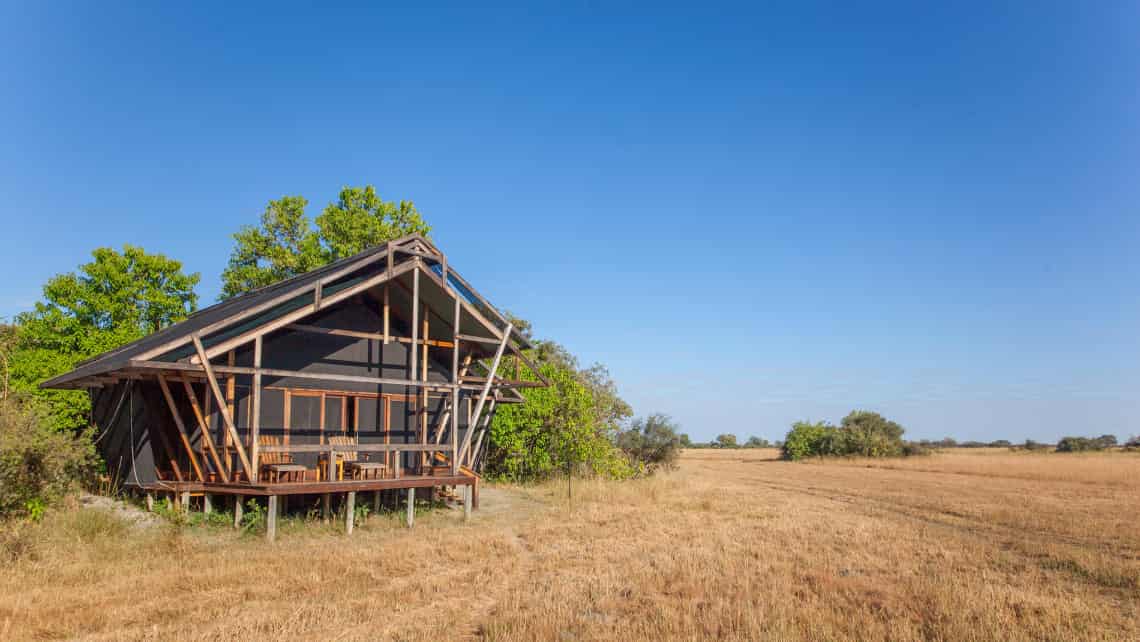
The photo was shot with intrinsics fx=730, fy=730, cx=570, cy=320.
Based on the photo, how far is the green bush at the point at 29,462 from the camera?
36.4 feet

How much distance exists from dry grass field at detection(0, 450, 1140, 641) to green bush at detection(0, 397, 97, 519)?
505 millimetres

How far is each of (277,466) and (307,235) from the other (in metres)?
22.3

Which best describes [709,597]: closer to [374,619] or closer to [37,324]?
[374,619]

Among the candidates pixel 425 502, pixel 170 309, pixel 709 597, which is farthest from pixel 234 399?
pixel 170 309

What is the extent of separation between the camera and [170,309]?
31250 millimetres

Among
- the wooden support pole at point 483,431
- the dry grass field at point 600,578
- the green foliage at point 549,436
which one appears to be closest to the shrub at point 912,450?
the green foliage at point 549,436

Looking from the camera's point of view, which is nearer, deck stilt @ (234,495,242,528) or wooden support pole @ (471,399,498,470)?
deck stilt @ (234,495,242,528)

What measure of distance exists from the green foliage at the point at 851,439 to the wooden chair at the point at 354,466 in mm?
40359

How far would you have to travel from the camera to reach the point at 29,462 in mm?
11430

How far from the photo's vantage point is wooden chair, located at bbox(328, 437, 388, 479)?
52.5ft

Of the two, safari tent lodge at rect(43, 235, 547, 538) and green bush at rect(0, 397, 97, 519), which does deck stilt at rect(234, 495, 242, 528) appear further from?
green bush at rect(0, 397, 97, 519)

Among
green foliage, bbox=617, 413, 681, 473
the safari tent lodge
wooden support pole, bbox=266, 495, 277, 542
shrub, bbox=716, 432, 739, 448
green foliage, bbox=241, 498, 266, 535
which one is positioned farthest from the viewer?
shrub, bbox=716, 432, 739, 448

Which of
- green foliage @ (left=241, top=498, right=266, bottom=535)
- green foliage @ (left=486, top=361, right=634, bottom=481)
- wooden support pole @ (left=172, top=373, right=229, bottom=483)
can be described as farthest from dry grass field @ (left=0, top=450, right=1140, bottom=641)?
green foliage @ (left=486, top=361, right=634, bottom=481)

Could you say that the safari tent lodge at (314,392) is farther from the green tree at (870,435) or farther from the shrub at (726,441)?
the shrub at (726,441)
